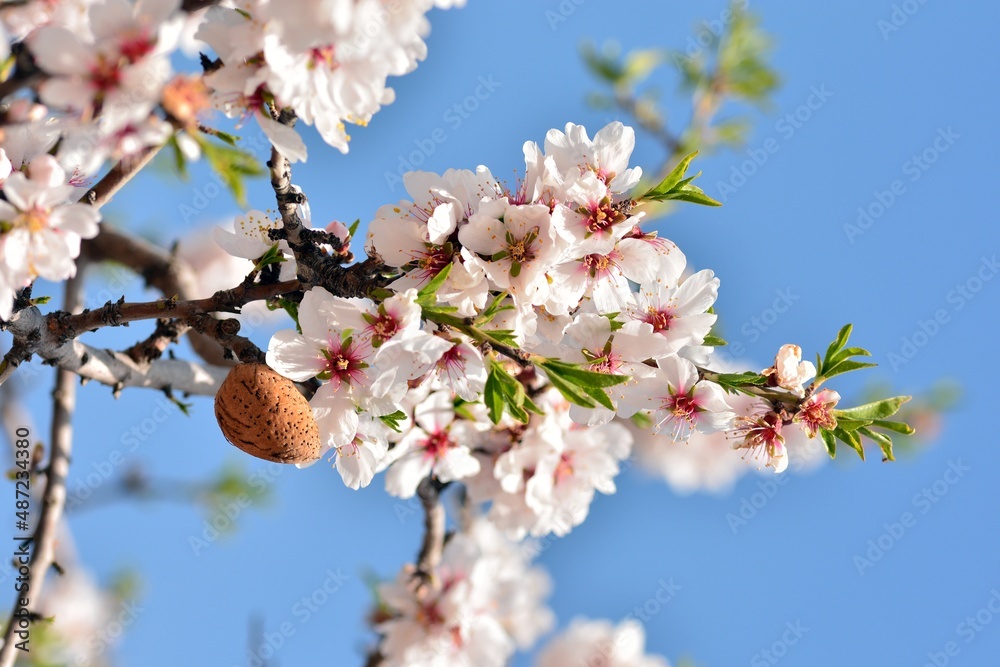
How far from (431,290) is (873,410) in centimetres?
118

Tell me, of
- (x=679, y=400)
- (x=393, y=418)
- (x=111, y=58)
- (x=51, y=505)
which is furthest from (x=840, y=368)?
(x=51, y=505)

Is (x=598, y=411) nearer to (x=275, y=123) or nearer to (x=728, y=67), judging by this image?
(x=275, y=123)

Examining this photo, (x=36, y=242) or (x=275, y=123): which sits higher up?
(x=275, y=123)

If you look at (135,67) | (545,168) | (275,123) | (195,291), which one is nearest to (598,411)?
(545,168)

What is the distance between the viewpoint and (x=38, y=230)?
1.65 m

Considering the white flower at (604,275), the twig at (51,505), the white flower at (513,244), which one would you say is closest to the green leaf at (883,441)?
the white flower at (604,275)

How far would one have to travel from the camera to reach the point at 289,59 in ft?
5.14

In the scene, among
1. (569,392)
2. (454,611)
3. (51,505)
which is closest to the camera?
(569,392)

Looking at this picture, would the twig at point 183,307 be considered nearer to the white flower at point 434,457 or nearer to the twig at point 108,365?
the twig at point 108,365

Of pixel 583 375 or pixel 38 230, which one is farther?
pixel 583 375

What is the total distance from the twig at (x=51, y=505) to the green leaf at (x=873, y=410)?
7.59ft

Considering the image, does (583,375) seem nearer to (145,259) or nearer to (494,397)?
(494,397)

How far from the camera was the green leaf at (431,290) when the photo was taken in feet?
5.76

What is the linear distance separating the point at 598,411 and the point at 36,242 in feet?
4.25
